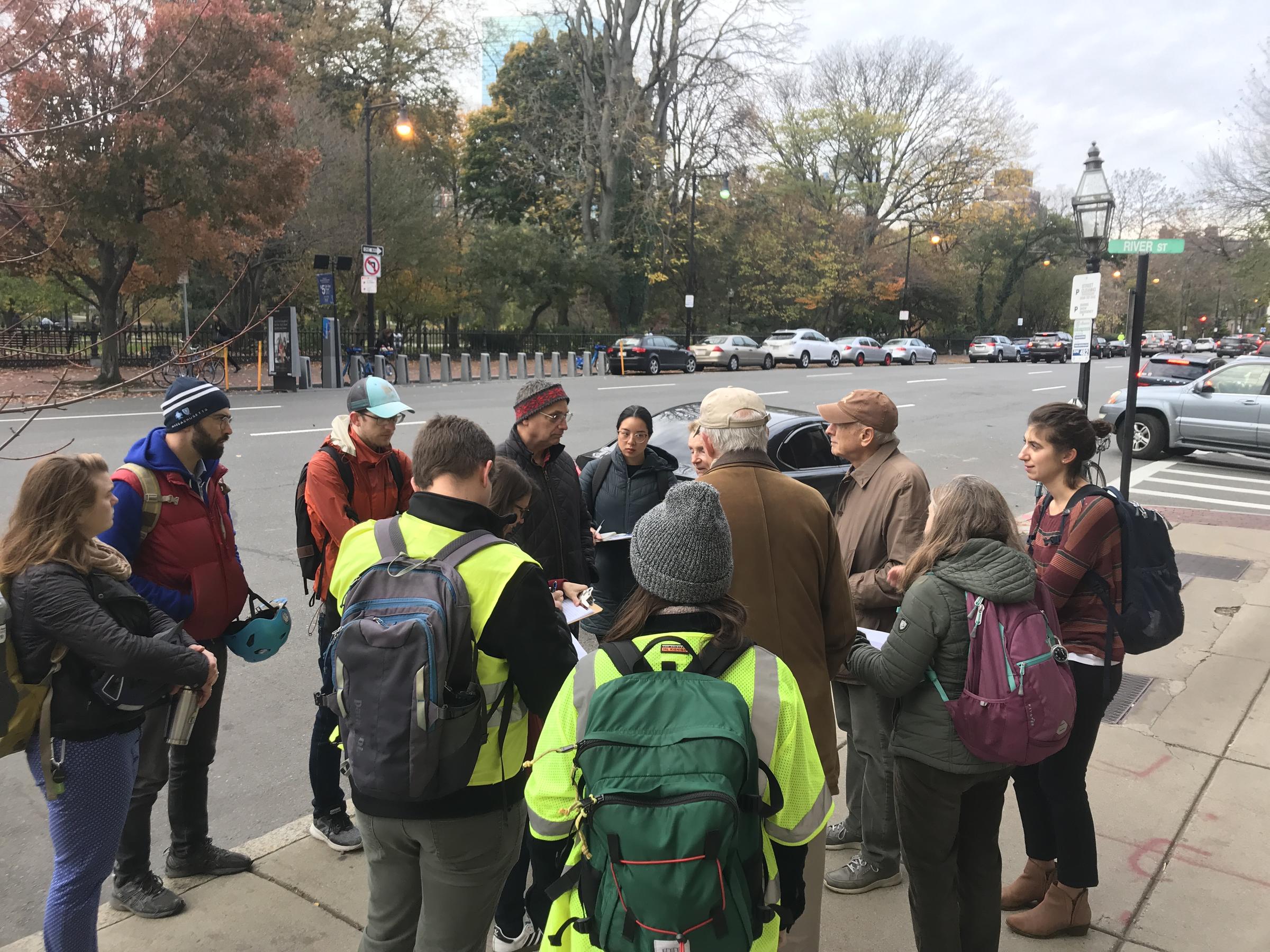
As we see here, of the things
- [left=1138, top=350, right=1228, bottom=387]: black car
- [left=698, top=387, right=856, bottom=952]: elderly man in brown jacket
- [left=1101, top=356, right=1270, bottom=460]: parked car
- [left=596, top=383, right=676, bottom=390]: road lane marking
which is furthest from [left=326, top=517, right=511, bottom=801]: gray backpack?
[left=1138, top=350, right=1228, bottom=387]: black car

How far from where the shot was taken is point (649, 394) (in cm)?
2159

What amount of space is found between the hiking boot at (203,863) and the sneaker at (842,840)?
90.0 inches

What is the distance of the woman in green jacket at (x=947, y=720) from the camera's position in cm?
257

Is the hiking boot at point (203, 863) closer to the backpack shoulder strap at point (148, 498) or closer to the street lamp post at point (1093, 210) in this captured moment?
the backpack shoulder strap at point (148, 498)

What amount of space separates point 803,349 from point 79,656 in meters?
36.8

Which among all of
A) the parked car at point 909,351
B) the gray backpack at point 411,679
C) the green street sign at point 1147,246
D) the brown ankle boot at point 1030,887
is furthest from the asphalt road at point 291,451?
the parked car at point 909,351

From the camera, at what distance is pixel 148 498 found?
120 inches

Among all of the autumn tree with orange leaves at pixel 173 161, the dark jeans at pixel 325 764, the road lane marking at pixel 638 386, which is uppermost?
the autumn tree with orange leaves at pixel 173 161

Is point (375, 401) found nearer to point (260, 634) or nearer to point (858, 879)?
point (260, 634)

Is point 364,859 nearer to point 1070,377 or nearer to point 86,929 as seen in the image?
point 86,929

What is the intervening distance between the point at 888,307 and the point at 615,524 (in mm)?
56283

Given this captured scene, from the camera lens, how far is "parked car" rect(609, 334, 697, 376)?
31141 millimetres

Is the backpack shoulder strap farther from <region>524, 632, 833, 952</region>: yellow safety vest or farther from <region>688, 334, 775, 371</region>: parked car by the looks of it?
<region>688, 334, 775, 371</region>: parked car

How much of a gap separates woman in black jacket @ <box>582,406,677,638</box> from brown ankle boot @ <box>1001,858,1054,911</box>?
2.07 metres
